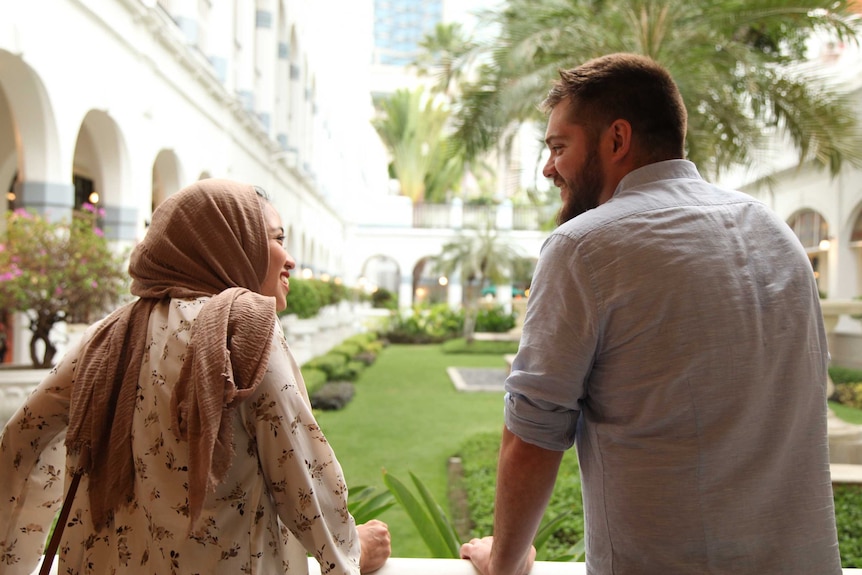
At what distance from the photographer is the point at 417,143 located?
40938mm

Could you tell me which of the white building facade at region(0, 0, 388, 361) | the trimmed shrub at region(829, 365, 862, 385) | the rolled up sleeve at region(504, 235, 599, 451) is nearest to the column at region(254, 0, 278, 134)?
the white building facade at region(0, 0, 388, 361)

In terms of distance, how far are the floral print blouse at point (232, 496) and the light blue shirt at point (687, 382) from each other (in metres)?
0.41

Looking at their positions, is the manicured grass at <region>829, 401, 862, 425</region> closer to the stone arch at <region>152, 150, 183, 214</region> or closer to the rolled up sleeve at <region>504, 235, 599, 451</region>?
the rolled up sleeve at <region>504, 235, 599, 451</region>

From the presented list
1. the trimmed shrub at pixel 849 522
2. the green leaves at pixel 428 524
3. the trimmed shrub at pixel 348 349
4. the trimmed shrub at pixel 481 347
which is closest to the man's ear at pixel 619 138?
the green leaves at pixel 428 524

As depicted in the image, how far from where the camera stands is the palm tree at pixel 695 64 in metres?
7.75

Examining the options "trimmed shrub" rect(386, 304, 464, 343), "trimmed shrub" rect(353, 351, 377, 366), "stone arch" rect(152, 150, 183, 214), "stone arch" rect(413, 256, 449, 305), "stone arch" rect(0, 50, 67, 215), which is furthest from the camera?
"stone arch" rect(413, 256, 449, 305)

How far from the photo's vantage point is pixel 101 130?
8953 mm

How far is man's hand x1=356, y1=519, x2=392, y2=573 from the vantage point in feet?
5.28

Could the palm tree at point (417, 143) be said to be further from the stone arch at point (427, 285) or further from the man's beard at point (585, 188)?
the man's beard at point (585, 188)

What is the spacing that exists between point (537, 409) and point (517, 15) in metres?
9.00

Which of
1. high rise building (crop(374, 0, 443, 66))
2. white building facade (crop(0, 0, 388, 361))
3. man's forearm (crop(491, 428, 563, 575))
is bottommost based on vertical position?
man's forearm (crop(491, 428, 563, 575))

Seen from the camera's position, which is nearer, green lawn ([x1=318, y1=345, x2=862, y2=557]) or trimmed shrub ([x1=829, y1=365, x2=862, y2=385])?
green lawn ([x1=318, y1=345, x2=862, y2=557])

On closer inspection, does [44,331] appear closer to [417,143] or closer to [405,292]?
[405,292]

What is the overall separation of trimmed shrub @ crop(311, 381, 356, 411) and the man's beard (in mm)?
8866
